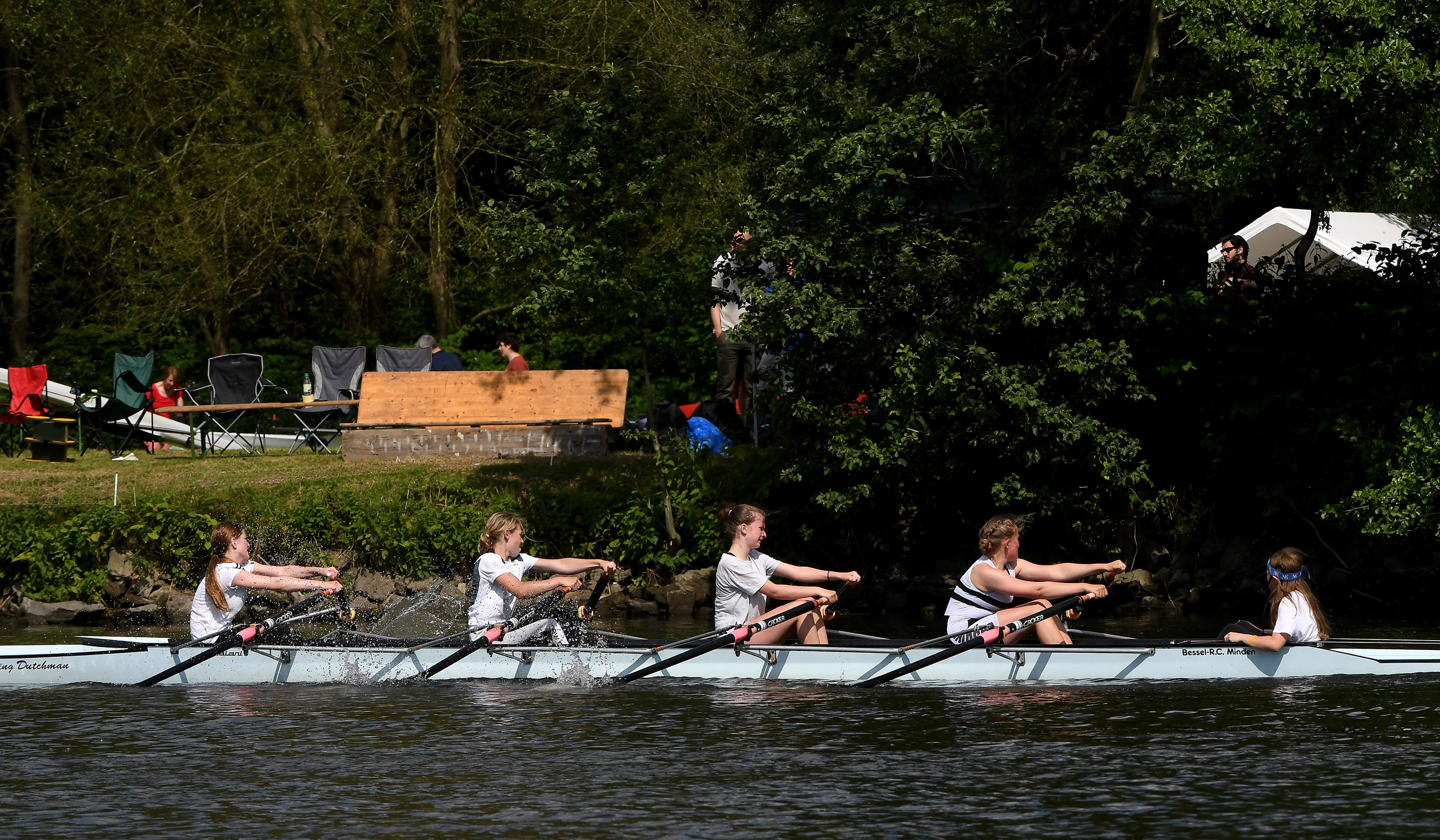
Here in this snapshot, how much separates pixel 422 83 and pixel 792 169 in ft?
34.6

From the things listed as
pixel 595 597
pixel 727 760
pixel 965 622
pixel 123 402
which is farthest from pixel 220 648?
pixel 123 402

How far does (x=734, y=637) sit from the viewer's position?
39.9 feet

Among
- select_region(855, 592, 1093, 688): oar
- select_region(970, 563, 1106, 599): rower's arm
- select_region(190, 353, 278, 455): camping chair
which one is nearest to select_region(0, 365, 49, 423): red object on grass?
select_region(190, 353, 278, 455): camping chair

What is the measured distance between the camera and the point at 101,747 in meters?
10.0

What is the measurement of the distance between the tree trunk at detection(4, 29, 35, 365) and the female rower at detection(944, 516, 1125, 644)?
65.0ft

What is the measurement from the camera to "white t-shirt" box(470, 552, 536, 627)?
41.7 ft

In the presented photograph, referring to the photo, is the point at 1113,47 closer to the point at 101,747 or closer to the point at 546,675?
the point at 546,675

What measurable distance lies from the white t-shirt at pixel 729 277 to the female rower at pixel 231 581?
5.87 m

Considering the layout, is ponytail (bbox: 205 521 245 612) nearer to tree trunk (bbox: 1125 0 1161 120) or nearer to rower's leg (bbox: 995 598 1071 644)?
rower's leg (bbox: 995 598 1071 644)

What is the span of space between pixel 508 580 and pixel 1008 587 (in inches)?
146

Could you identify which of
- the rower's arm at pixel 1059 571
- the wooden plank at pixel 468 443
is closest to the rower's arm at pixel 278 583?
the rower's arm at pixel 1059 571

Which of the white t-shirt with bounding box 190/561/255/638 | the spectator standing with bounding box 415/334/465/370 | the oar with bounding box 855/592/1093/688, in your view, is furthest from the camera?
the spectator standing with bounding box 415/334/465/370

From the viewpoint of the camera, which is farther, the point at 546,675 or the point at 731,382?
the point at 731,382

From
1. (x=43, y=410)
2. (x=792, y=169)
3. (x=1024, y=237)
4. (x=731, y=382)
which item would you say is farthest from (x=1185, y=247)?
(x=43, y=410)
